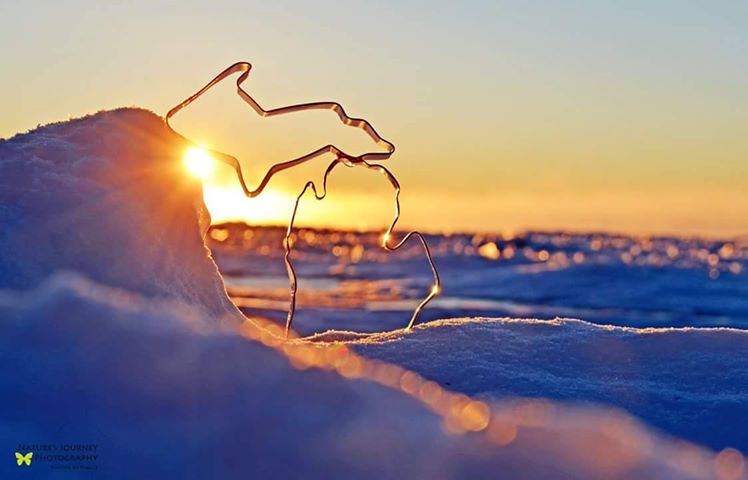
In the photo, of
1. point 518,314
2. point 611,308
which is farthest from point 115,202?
point 611,308

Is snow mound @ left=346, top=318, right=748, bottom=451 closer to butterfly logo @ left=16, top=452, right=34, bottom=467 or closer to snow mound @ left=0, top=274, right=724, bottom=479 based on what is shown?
snow mound @ left=0, top=274, right=724, bottom=479

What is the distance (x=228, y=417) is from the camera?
1161 mm

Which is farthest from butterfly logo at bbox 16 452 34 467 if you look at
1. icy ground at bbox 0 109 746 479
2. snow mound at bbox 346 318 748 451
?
snow mound at bbox 346 318 748 451

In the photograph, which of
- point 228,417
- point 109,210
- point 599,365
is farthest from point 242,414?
point 599,365

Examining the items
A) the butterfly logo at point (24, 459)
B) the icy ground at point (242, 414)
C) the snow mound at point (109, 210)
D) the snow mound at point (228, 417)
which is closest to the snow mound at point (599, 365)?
the icy ground at point (242, 414)

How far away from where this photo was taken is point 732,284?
16875 millimetres

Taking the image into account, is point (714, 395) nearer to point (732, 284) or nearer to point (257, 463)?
point (257, 463)

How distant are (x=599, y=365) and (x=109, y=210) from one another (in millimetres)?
1118

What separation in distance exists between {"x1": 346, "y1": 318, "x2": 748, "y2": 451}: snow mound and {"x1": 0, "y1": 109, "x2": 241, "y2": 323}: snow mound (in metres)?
0.47

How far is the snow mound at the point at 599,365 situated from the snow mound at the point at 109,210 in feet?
1.55

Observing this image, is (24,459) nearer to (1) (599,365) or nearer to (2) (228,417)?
(2) (228,417)

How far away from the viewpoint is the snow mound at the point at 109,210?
6.18 feet

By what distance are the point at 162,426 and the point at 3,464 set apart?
20 centimetres

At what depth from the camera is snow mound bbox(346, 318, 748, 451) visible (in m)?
1.85
